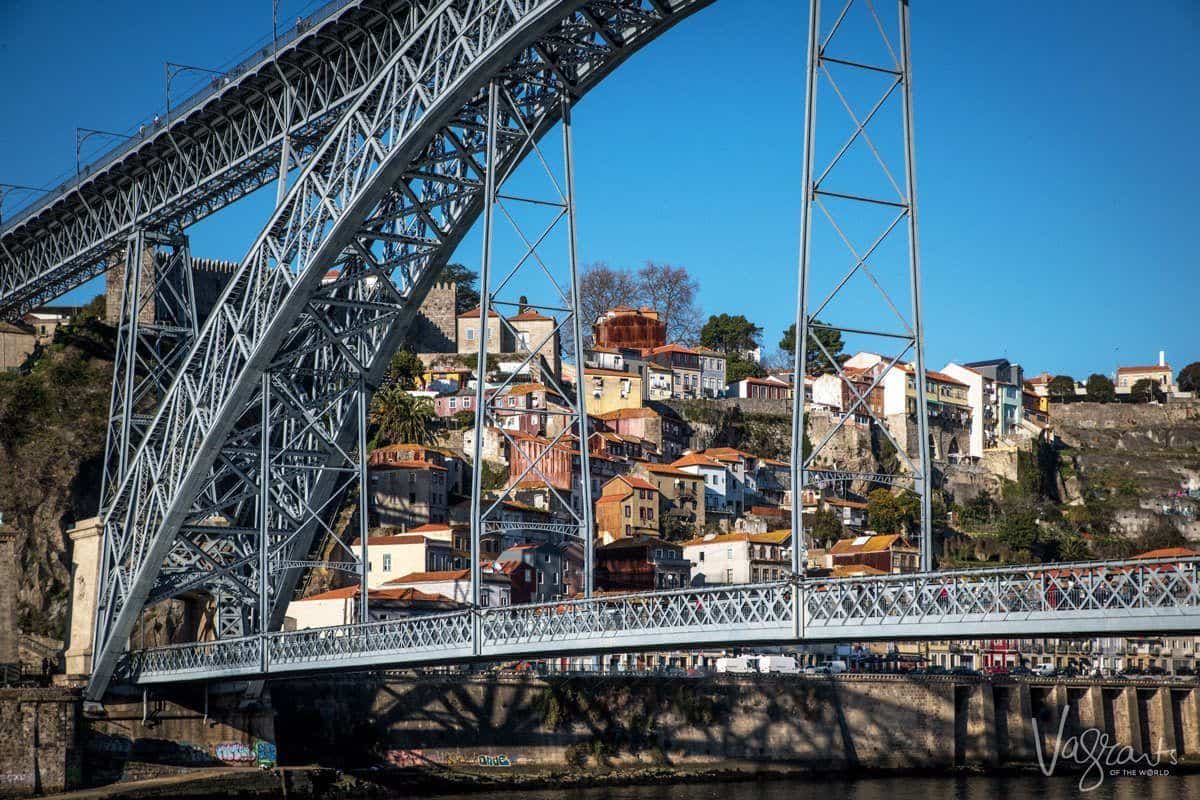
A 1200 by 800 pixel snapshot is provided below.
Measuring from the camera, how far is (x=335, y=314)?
41.8 metres

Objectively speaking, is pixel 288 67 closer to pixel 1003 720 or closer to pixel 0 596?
pixel 0 596

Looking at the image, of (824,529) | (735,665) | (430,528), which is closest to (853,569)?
(824,529)

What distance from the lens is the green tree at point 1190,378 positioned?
126 m

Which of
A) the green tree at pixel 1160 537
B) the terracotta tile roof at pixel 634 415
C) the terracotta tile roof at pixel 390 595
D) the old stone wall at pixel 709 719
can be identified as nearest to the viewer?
the old stone wall at pixel 709 719

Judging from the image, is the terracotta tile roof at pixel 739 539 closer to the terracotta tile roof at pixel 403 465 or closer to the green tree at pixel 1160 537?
the terracotta tile roof at pixel 403 465

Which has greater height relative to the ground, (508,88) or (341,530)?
(508,88)

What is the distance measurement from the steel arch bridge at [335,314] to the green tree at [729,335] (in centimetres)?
6858

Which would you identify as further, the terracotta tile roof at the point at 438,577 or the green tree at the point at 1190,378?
the green tree at the point at 1190,378

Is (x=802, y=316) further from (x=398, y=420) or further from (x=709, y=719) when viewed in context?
(x=398, y=420)

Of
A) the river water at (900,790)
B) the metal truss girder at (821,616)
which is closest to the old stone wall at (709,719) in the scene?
the river water at (900,790)

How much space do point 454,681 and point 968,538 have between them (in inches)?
1708

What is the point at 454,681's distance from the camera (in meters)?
50.0

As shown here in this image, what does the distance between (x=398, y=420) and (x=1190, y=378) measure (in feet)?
236

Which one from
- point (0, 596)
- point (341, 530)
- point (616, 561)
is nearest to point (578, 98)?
point (0, 596)
